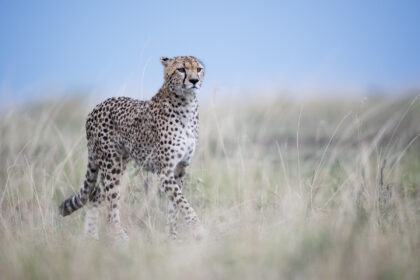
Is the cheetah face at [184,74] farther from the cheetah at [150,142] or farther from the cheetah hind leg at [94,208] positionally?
the cheetah hind leg at [94,208]

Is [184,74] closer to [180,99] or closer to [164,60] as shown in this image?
[180,99]

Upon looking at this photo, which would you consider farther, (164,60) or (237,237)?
(164,60)

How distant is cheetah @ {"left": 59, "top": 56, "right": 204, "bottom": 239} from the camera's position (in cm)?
454

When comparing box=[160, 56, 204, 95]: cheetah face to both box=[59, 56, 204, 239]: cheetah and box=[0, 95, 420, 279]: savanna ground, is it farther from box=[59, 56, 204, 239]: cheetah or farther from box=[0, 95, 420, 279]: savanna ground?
box=[0, 95, 420, 279]: savanna ground

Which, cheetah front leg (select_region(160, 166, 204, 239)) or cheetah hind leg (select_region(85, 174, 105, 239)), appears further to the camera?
cheetah hind leg (select_region(85, 174, 105, 239))

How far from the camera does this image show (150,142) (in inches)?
189

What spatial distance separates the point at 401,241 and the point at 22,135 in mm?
6439

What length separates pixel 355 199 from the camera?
444 centimetres

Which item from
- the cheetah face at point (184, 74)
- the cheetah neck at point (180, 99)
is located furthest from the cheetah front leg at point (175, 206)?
the cheetah face at point (184, 74)

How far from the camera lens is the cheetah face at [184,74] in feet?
14.7

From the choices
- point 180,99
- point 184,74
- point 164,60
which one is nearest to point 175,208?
point 180,99

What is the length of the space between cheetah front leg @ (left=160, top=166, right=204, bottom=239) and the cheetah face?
0.70 m

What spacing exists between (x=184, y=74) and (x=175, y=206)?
1.11 m

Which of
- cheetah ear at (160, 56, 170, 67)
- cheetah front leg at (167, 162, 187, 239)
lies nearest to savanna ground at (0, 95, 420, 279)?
cheetah front leg at (167, 162, 187, 239)
